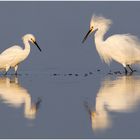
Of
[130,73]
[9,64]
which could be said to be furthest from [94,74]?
[9,64]

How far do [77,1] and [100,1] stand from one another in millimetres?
2115

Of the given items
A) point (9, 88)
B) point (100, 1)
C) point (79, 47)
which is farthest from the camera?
point (100, 1)

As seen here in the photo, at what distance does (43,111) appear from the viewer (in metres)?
12.2

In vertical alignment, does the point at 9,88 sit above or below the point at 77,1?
below

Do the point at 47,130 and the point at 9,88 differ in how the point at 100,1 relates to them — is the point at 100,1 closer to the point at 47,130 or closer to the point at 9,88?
the point at 9,88

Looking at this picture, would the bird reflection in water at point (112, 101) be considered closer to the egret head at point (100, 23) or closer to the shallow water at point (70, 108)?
the shallow water at point (70, 108)

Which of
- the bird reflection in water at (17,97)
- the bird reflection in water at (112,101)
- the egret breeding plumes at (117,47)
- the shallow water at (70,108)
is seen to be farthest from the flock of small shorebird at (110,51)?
the bird reflection in water at (112,101)

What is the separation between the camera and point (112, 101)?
13.2m

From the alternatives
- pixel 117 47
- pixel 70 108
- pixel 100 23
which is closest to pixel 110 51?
pixel 117 47

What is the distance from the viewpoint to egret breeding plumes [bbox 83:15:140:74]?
69.9 feet

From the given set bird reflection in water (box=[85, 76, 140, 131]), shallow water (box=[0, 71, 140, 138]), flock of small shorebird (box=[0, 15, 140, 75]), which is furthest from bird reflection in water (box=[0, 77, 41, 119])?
flock of small shorebird (box=[0, 15, 140, 75])

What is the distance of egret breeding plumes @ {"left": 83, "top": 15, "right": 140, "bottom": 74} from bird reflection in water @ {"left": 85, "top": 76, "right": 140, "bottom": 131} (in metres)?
4.24

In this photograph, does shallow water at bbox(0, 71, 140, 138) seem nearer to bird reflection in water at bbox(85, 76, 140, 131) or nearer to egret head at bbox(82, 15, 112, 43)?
bird reflection in water at bbox(85, 76, 140, 131)

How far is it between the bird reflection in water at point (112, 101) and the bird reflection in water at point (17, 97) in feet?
3.23
